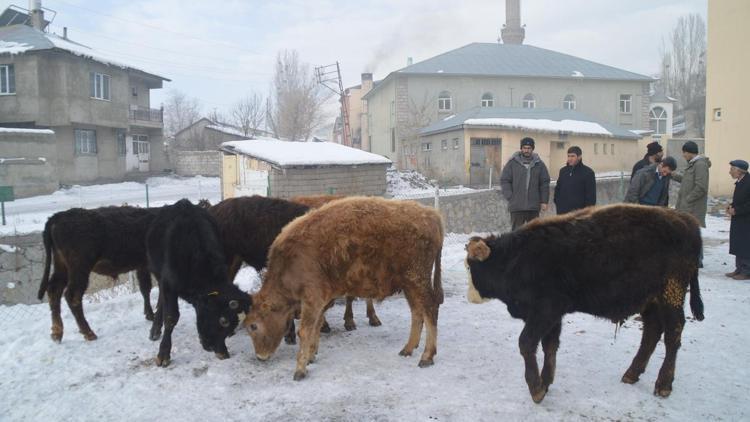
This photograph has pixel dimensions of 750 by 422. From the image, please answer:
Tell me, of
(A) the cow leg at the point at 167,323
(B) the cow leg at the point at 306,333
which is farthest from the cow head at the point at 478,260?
(A) the cow leg at the point at 167,323

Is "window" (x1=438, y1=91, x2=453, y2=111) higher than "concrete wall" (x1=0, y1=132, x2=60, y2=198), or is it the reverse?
"window" (x1=438, y1=91, x2=453, y2=111)

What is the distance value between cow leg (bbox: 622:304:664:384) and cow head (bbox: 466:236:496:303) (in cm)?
136

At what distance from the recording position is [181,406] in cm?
425

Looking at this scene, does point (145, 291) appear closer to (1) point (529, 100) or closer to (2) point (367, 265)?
(2) point (367, 265)

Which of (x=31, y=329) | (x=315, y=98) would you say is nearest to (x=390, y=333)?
(x=31, y=329)

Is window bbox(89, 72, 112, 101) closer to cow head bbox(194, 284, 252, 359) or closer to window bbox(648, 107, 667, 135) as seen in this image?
cow head bbox(194, 284, 252, 359)

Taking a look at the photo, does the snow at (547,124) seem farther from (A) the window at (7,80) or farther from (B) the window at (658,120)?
(A) the window at (7,80)

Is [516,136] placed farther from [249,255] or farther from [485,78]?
[249,255]

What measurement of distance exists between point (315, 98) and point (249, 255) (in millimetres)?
48711

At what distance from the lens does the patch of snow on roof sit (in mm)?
27047

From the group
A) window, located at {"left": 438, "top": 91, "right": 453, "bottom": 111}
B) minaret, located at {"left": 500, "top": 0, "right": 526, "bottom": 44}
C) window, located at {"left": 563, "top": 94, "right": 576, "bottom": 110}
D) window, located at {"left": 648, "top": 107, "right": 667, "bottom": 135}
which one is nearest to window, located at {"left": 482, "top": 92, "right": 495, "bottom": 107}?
window, located at {"left": 438, "top": 91, "right": 453, "bottom": 111}

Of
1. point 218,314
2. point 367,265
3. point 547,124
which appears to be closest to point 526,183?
point 367,265

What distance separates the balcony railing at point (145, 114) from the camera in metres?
33.9

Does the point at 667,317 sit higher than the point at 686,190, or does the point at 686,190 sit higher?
the point at 686,190
